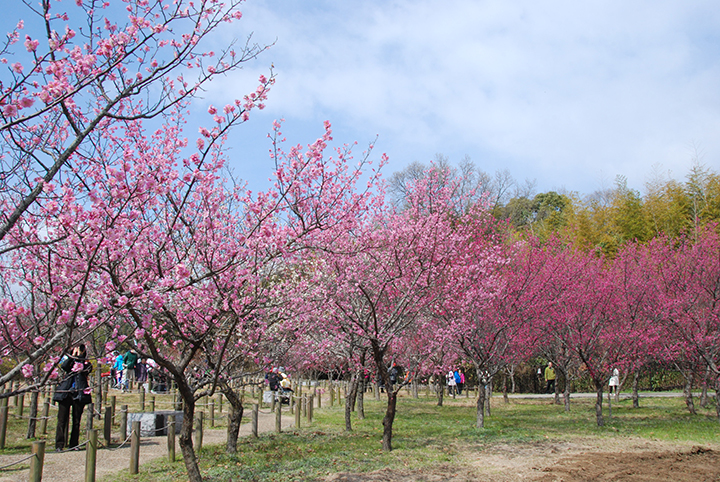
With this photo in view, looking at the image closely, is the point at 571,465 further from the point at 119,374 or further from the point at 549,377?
the point at 119,374

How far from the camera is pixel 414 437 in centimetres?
988

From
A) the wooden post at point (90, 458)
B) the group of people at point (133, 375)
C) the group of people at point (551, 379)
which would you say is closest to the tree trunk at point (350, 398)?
the wooden post at point (90, 458)

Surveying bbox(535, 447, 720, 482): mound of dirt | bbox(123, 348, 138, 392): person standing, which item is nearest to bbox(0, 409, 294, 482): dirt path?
bbox(535, 447, 720, 482): mound of dirt

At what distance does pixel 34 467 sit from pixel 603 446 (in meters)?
8.53

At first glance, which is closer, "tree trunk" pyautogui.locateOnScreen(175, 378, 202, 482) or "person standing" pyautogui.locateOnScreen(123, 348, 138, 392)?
"tree trunk" pyautogui.locateOnScreen(175, 378, 202, 482)

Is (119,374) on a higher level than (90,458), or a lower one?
higher

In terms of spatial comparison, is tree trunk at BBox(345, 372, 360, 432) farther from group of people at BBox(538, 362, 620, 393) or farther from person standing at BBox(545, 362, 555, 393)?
person standing at BBox(545, 362, 555, 393)

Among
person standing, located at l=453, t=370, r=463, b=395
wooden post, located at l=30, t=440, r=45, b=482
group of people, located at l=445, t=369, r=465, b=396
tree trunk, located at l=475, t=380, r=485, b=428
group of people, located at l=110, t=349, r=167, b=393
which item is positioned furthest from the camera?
person standing, located at l=453, t=370, r=463, b=395

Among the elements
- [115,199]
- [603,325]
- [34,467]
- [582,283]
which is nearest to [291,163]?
[115,199]

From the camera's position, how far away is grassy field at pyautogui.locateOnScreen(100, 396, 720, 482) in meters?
6.95

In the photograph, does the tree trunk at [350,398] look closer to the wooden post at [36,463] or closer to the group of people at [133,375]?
the wooden post at [36,463]

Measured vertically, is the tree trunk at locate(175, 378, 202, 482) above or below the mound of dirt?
above

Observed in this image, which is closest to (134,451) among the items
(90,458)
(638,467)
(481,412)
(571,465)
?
(90,458)

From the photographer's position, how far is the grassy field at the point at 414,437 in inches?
273
